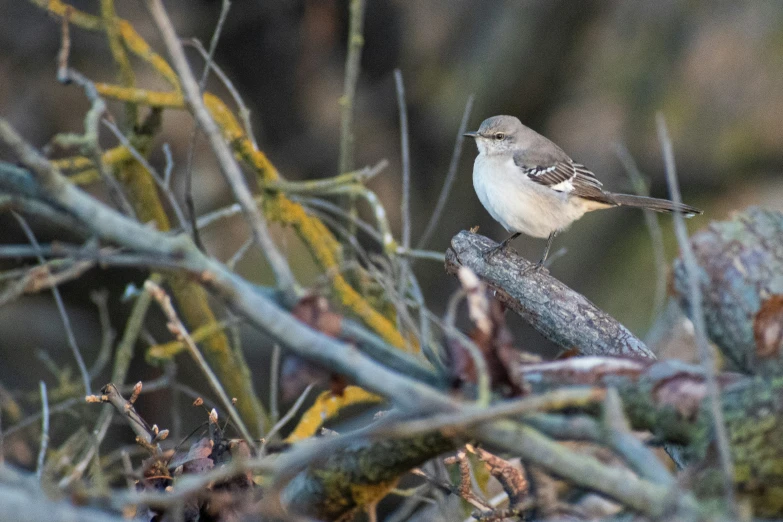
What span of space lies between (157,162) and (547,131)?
11.7 ft

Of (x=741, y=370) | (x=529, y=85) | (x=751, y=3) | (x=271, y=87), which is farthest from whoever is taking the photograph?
(x=271, y=87)

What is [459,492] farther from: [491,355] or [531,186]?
[531,186]

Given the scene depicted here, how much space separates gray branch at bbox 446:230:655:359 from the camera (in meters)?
3.30


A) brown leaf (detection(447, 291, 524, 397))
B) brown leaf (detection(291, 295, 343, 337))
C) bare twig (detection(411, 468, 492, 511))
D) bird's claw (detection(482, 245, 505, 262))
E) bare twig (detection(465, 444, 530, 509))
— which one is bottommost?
bare twig (detection(411, 468, 492, 511))

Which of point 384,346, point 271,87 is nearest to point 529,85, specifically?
point 271,87

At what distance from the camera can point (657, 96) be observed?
749 centimetres

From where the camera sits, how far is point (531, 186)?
507cm

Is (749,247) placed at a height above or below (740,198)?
above

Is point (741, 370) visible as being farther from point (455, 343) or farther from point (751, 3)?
point (751, 3)

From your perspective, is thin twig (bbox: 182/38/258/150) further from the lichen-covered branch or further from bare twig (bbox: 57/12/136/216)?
the lichen-covered branch

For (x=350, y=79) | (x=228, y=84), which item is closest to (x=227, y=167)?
(x=228, y=84)

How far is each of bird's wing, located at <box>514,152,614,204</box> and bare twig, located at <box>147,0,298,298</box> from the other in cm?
346

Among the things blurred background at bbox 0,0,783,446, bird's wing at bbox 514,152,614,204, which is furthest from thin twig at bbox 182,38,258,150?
blurred background at bbox 0,0,783,446

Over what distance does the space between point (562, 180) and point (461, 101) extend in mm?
2830
